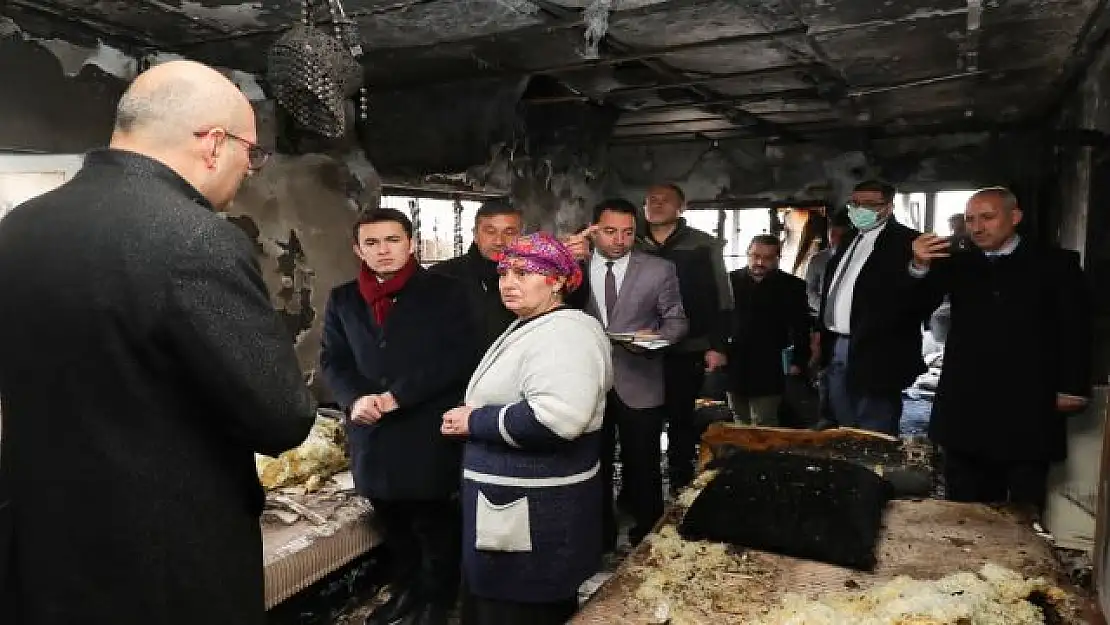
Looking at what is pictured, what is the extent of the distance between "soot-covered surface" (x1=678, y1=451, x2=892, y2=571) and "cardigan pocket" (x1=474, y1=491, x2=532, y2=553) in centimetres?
42

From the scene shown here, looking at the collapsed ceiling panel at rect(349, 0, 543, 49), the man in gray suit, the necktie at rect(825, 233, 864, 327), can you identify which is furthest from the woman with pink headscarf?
the necktie at rect(825, 233, 864, 327)

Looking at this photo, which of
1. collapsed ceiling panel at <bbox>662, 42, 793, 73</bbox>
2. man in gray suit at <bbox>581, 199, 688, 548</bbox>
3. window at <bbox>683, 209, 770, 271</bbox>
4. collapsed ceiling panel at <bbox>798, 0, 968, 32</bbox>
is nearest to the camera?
collapsed ceiling panel at <bbox>798, 0, 968, 32</bbox>

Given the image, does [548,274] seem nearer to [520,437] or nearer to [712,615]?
[520,437]

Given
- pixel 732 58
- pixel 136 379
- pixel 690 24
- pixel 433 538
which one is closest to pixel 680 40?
pixel 690 24

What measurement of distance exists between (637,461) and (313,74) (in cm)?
207

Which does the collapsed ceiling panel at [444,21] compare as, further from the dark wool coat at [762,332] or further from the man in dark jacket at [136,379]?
the dark wool coat at [762,332]

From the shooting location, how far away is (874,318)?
3223 mm

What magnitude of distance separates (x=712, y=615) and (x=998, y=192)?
2025mm

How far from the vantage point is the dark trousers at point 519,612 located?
196cm

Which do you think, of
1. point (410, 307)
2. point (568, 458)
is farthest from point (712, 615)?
point (410, 307)

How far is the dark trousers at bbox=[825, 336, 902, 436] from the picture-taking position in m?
3.28

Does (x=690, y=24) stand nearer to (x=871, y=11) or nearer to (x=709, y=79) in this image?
(x=871, y=11)

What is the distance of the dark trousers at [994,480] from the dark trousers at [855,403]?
1.43ft

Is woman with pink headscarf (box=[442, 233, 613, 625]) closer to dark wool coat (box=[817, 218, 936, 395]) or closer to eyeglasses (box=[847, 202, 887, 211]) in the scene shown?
dark wool coat (box=[817, 218, 936, 395])
